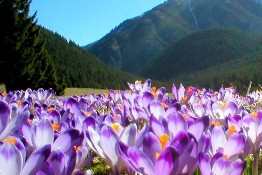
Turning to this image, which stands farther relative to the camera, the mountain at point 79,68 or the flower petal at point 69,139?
the mountain at point 79,68

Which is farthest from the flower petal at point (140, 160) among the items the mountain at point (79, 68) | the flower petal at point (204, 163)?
the mountain at point (79, 68)

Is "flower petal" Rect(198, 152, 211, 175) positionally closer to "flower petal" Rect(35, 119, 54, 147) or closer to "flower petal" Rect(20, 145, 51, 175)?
"flower petal" Rect(20, 145, 51, 175)

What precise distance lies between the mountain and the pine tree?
69465 mm

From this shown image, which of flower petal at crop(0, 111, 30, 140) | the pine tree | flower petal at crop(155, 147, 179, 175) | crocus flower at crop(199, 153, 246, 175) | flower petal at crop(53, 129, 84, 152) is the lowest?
crocus flower at crop(199, 153, 246, 175)

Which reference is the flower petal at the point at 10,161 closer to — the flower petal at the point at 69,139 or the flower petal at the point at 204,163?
the flower petal at the point at 69,139

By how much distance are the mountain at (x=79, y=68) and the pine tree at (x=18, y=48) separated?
69.5 meters

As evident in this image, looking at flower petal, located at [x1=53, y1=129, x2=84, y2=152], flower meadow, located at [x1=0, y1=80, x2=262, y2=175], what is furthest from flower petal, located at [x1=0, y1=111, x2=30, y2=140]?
flower petal, located at [x1=53, y1=129, x2=84, y2=152]

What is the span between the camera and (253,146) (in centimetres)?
163

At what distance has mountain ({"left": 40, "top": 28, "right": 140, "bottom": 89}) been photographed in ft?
398

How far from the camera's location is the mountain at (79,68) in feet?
398

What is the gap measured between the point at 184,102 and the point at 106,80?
138m

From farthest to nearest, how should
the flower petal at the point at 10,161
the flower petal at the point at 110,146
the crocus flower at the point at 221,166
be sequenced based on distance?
the flower petal at the point at 110,146 → the crocus flower at the point at 221,166 → the flower petal at the point at 10,161

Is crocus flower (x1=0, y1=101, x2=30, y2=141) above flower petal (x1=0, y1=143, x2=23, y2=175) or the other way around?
above

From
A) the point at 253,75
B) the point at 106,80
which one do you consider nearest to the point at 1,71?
the point at 106,80
